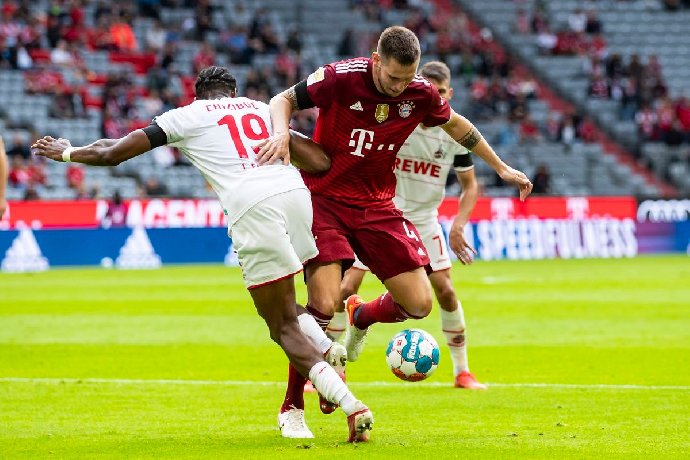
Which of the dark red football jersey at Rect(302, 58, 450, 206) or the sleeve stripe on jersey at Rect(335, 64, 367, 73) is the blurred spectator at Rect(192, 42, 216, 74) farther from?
the sleeve stripe on jersey at Rect(335, 64, 367, 73)

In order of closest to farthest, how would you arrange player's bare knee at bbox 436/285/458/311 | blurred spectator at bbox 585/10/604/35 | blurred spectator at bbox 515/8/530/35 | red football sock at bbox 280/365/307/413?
1. red football sock at bbox 280/365/307/413
2. player's bare knee at bbox 436/285/458/311
3. blurred spectator at bbox 515/8/530/35
4. blurred spectator at bbox 585/10/604/35

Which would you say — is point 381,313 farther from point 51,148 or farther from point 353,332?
point 51,148

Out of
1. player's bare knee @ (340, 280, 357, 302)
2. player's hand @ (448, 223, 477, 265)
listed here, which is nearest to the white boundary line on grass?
player's bare knee @ (340, 280, 357, 302)

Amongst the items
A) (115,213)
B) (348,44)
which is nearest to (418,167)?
(115,213)

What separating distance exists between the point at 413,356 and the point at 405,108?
68.9 inches

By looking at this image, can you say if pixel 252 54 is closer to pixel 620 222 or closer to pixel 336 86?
pixel 620 222

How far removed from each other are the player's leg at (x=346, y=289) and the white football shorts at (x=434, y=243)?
27 centimetres

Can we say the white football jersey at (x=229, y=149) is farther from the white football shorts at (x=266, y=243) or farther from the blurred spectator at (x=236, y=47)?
the blurred spectator at (x=236, y=47)

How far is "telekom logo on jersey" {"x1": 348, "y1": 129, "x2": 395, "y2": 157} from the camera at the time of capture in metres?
8.69

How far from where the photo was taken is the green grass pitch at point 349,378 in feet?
25.7

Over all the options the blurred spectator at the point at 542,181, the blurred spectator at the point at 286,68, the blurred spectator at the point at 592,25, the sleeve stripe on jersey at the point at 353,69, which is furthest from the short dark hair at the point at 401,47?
the blurred spectator at the point at 592,25

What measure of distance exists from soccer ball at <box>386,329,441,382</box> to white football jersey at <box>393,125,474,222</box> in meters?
2.40

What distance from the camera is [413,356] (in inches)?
355

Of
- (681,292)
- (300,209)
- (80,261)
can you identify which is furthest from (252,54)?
(300,209)
